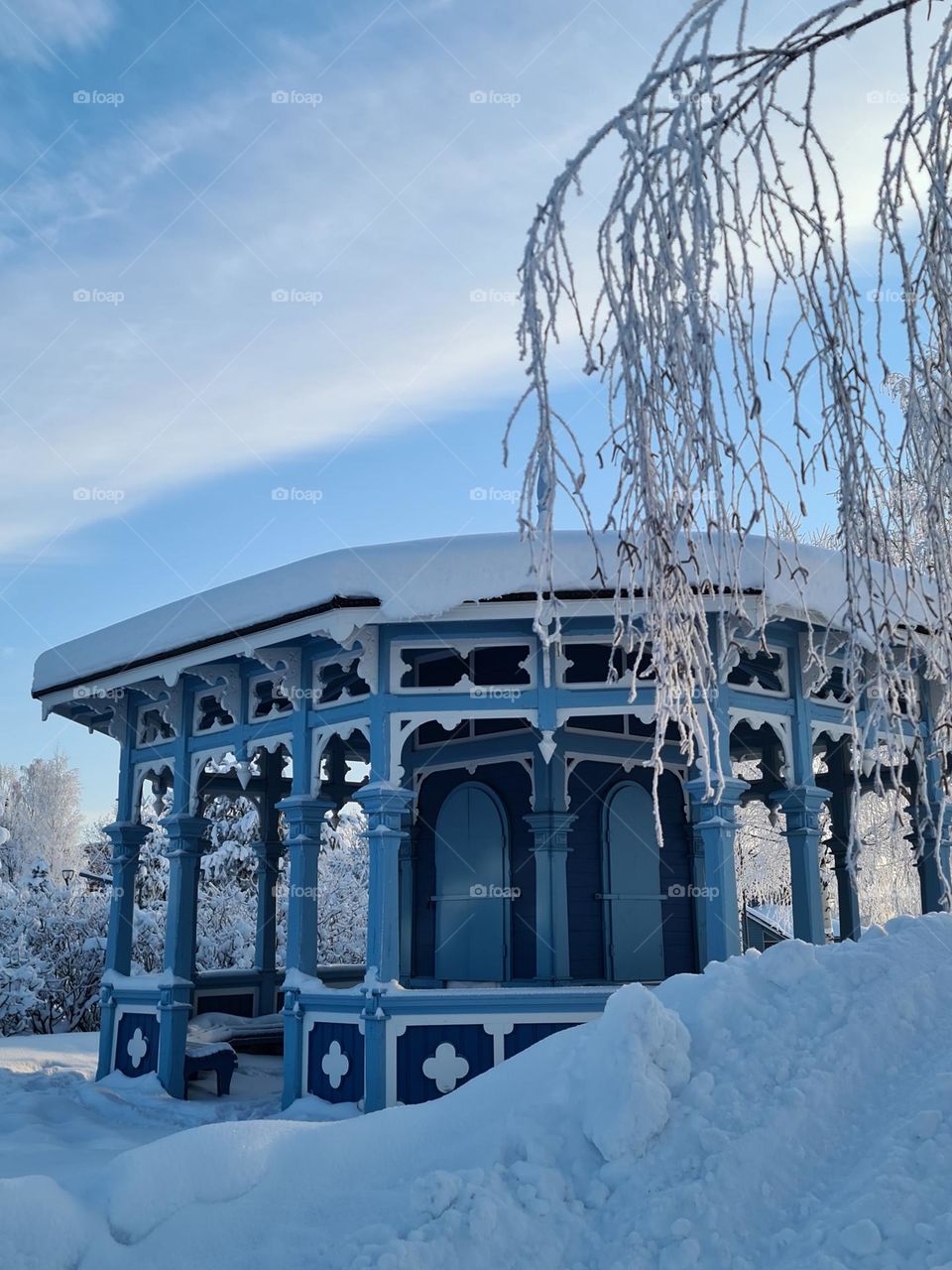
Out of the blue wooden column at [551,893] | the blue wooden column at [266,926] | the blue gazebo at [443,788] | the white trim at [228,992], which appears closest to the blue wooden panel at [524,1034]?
the blue gazebo at [443,788]

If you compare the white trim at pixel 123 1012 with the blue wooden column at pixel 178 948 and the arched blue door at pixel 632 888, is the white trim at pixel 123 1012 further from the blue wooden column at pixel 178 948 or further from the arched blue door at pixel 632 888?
the arched blue door at pixel 632 888

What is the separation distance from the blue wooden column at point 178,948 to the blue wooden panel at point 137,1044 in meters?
0.24

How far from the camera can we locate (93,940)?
22484 mm

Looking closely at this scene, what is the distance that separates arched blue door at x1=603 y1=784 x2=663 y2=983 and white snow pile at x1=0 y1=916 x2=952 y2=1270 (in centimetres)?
672

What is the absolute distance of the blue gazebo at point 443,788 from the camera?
9055mm

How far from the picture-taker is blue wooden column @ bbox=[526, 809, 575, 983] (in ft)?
35.0

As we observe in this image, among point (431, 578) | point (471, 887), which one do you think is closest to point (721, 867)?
point (431, 578)

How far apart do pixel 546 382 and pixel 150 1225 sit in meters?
3.36

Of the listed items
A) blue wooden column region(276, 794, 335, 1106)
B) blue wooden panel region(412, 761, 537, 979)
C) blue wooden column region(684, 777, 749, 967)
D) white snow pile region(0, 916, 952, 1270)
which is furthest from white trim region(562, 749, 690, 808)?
white snow pile region(0, 916, 952, 1270)

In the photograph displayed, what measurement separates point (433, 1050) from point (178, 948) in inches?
128

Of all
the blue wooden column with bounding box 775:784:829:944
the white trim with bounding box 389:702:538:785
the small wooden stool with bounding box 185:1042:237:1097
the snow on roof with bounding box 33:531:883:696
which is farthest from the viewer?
the small wooden stool with bounding box 185:1042:237:1097

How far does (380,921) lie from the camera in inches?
364

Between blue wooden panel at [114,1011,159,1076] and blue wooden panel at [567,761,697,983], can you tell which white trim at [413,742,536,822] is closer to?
blue wooden panel at [567,761,697,983]

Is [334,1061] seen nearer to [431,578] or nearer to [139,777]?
[431,578]
